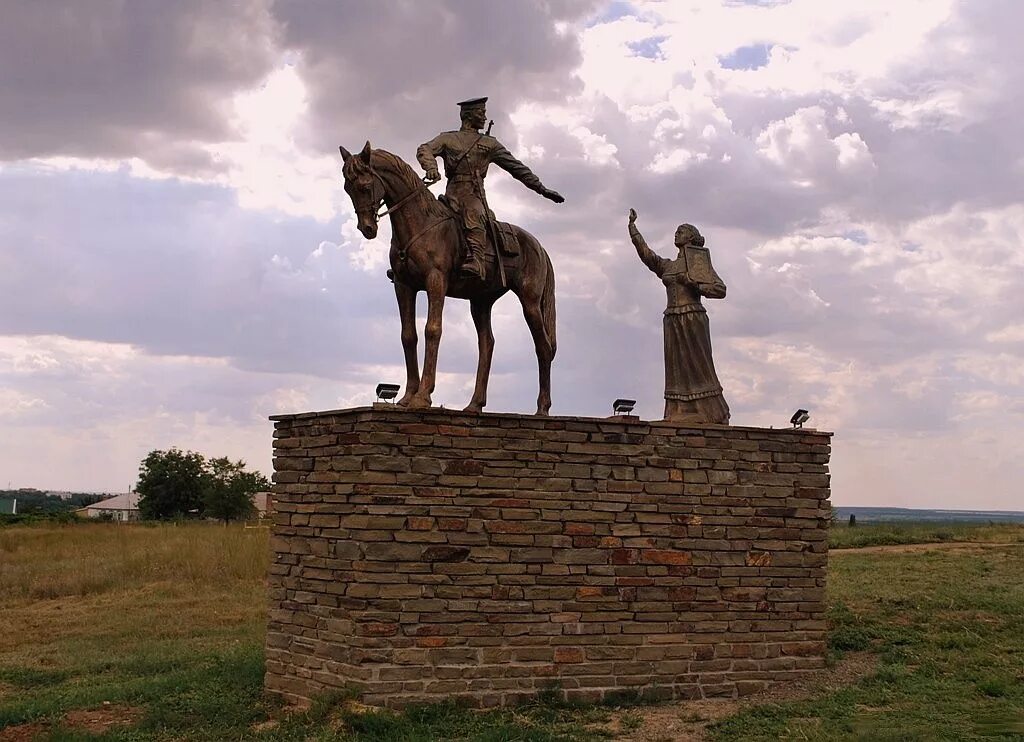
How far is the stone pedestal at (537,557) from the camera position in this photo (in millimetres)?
8766

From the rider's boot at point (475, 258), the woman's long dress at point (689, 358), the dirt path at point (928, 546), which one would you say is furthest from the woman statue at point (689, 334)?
the dirt path at point (928, 546)

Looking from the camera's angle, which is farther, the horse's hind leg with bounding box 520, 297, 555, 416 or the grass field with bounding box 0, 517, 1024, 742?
the horse's hind leg with bounding box 520, 297, 555, 416

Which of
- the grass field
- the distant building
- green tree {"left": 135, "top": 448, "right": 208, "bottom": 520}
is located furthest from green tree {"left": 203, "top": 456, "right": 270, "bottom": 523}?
the grass field

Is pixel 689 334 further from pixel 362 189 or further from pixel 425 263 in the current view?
pixel 362 189

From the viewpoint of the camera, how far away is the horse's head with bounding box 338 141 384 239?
9250mm

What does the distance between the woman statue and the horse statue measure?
56.5 inches

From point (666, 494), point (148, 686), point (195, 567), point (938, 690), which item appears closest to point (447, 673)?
point (666, 494)

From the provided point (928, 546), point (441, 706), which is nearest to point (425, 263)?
point (441, 706)

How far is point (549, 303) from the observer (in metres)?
10.5

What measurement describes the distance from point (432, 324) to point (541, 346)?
1.39 metres

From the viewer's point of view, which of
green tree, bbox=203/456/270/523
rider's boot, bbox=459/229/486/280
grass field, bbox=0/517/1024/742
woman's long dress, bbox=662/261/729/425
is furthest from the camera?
green tree, bbox=203/456/270/523

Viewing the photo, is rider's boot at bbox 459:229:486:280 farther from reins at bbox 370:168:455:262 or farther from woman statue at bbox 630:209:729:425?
woman statue at bbox 630:209:729:425

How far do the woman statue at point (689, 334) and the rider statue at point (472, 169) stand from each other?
1.60m

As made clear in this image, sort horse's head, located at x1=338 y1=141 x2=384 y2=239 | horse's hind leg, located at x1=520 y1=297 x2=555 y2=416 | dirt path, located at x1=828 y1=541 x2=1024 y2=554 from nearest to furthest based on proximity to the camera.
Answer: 1. horse's head, located at x1=338 y1=141 x2=384 y2=239
2. horse's hind leg, located at x1=520 y1=297 x2=555 y2=416
3. dirt path, located at x1=828 y1=541 x2=1024 y2=554
